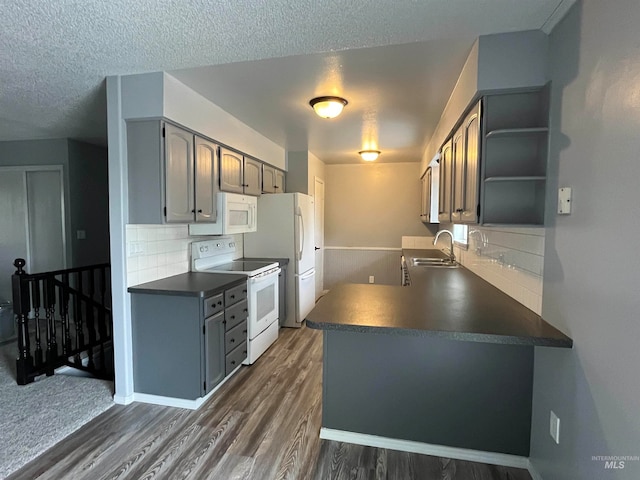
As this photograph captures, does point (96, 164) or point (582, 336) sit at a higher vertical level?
point (96, 164)

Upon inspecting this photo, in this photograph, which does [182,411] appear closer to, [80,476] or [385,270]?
[80,476]

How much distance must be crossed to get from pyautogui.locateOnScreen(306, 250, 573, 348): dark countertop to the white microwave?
1.47 m

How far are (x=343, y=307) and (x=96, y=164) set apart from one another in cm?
455

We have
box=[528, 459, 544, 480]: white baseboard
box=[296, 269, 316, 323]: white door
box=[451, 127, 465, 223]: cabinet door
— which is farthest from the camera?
box=[296, 269, 316, 323]: white door

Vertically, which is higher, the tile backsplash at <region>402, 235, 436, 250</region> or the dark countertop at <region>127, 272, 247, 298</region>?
the tile backsplash at <region>402, 235, 436, 250</region>

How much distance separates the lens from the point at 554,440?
160cm

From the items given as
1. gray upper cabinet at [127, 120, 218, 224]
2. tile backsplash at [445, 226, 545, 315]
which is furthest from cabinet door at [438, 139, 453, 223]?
gray upper cabinet at [127, 120, 218, 224]

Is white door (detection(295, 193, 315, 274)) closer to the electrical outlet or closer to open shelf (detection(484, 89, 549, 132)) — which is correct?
open shelf (detection(484, 89, 549, 132))

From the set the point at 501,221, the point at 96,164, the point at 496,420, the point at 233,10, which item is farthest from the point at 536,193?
the point at 96,164

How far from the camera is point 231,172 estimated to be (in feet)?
11.2

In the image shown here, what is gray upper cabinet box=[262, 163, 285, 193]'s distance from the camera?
4.31m

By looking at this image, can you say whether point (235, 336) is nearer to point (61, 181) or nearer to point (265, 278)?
point (265, 278)

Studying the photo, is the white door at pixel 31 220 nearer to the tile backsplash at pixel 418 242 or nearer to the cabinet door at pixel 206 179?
the cabinet door at pixel 206 179

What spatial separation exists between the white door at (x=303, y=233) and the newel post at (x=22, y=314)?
8.55 feet
